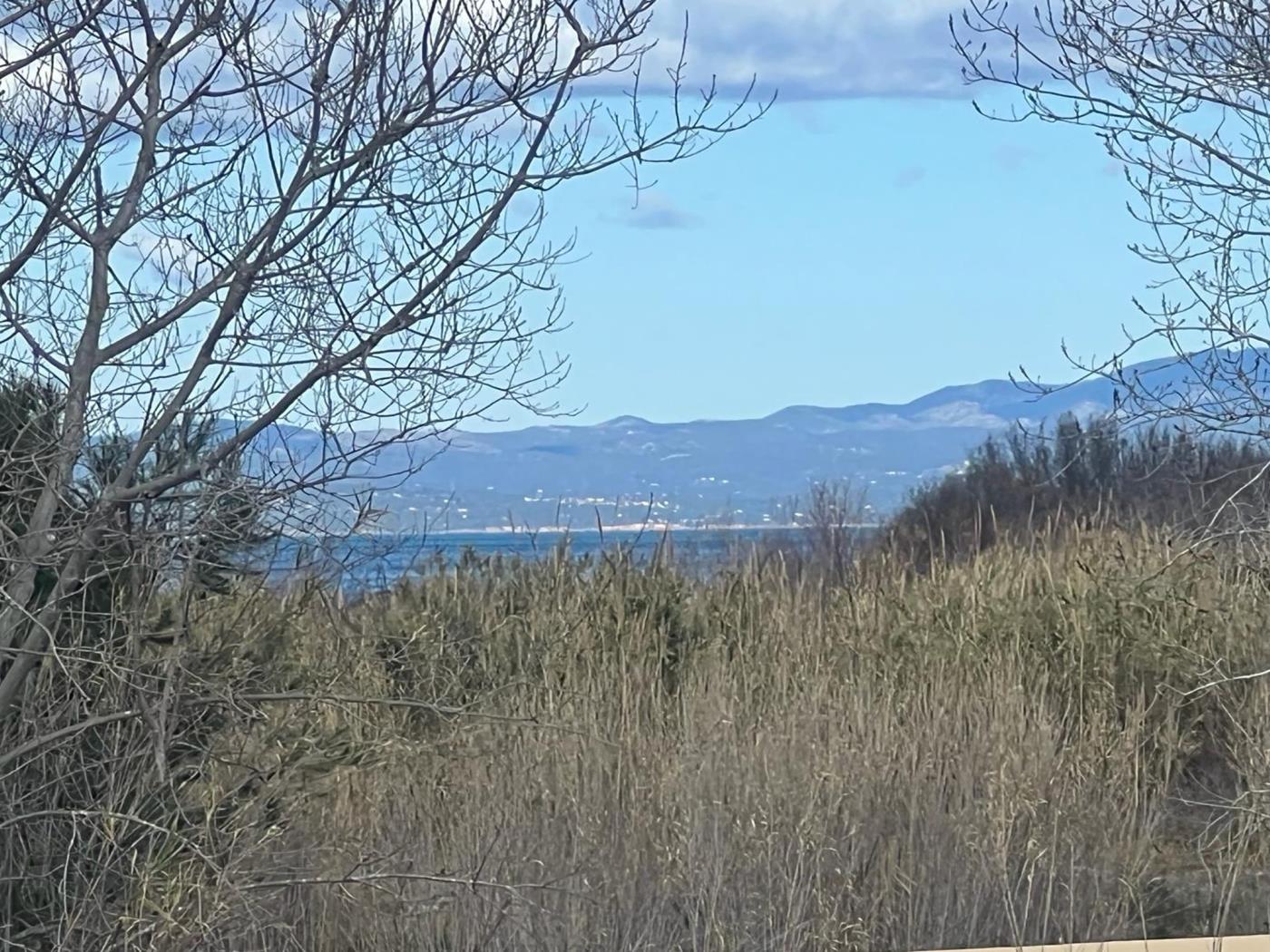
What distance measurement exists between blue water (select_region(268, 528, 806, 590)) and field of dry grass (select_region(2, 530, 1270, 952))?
14.7 inches

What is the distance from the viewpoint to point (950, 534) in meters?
16.2

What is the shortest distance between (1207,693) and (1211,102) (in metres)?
3.97

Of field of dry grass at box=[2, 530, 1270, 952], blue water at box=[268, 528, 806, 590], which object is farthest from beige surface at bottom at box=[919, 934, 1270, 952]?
blue water at box=[268, 528, 806, 590]

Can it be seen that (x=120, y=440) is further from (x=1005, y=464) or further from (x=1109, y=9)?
(x=1005, y=464)

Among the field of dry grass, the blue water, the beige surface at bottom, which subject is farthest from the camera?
the beige surface at bottom

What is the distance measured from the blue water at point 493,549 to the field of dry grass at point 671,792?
0.37 metres

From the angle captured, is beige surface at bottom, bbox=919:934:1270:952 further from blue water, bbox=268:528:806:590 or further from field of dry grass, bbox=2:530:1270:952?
blue water, bbox=268:528:806:590

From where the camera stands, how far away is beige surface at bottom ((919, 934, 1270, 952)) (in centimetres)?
582

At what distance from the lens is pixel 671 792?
21.7 feet

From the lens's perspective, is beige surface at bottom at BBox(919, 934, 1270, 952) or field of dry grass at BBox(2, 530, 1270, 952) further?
beige surface at bottom at BBox(919, 934, 1270, 952)

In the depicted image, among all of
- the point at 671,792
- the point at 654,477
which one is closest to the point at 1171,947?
the point at 671,792

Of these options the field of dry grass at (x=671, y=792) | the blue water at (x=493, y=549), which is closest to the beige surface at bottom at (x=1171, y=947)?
the field of dry grass at (x=671, y=792)

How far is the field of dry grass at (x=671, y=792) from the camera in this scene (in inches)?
225

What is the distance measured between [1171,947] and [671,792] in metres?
1.89
